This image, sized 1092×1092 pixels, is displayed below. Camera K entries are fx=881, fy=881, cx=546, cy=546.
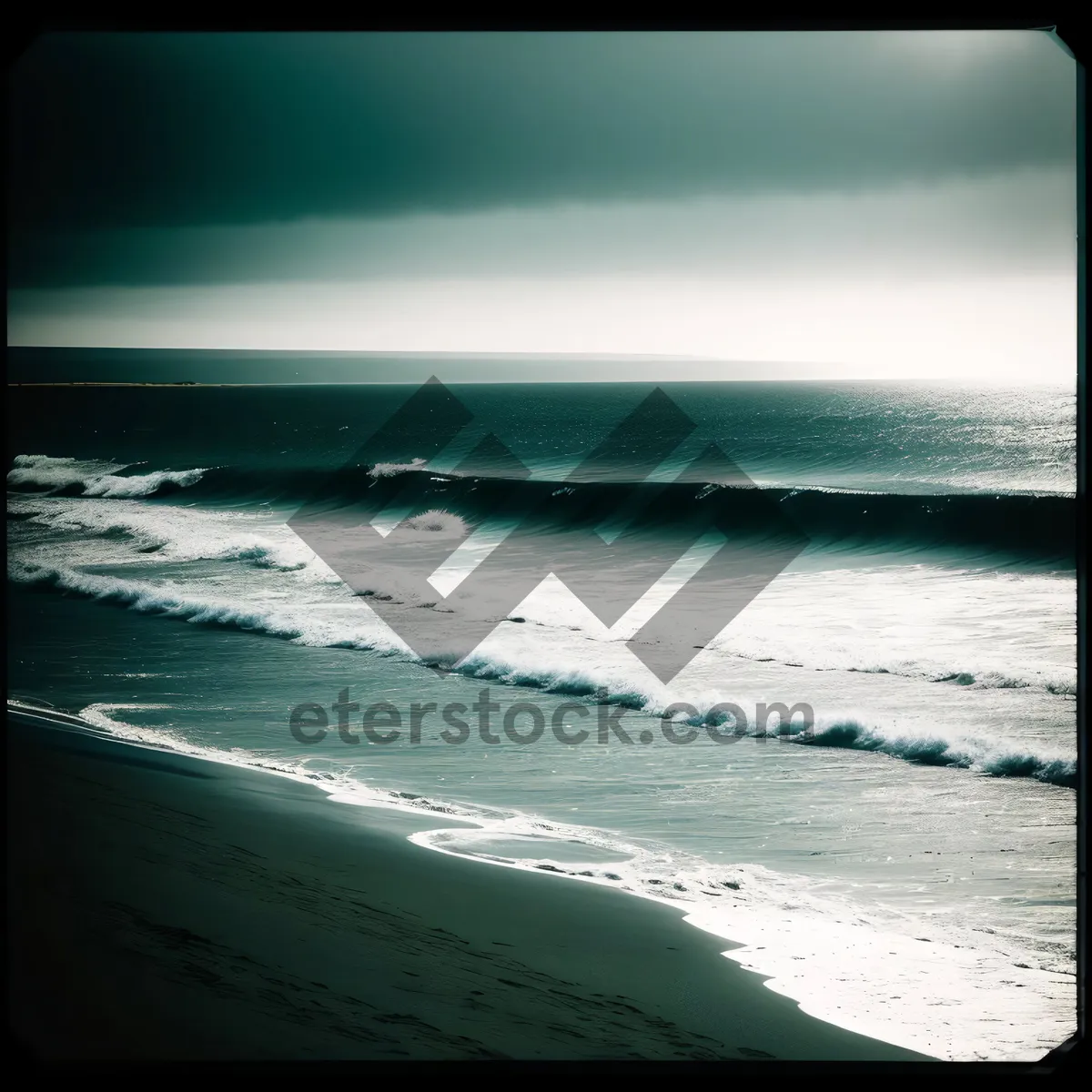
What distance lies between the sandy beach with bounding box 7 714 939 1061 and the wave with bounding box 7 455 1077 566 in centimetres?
684

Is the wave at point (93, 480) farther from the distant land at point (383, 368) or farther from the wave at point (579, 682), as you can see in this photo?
the wave at point (579, 682)

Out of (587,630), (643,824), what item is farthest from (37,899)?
(587,630)

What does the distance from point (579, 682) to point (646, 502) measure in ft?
20.8

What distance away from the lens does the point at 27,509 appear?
1008cm

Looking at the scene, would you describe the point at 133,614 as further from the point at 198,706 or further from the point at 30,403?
the point at 30,403

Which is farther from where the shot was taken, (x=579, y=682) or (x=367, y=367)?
(x=367, y=367)

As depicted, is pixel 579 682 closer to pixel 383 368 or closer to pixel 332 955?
pixel 332 955

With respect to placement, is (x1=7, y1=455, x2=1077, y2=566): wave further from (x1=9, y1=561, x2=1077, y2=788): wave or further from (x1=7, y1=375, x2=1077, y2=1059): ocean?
(x1=9, y1=561, x2=1077, y2=788): wave

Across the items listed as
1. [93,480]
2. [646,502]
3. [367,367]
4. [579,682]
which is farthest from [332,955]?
[93,480]

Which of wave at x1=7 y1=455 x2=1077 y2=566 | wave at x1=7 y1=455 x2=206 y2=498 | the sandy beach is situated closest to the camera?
the sandy beach

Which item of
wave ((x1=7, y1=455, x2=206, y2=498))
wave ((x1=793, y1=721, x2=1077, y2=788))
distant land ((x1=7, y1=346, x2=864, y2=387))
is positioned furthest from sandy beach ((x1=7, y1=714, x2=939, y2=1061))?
wave ((x1=7, y1=455, x2=206, y2=498))

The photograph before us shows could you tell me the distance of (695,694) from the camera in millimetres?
3971

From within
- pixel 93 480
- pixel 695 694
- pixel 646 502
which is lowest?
pixel 695 694

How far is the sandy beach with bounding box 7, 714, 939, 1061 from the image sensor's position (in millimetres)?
1742
